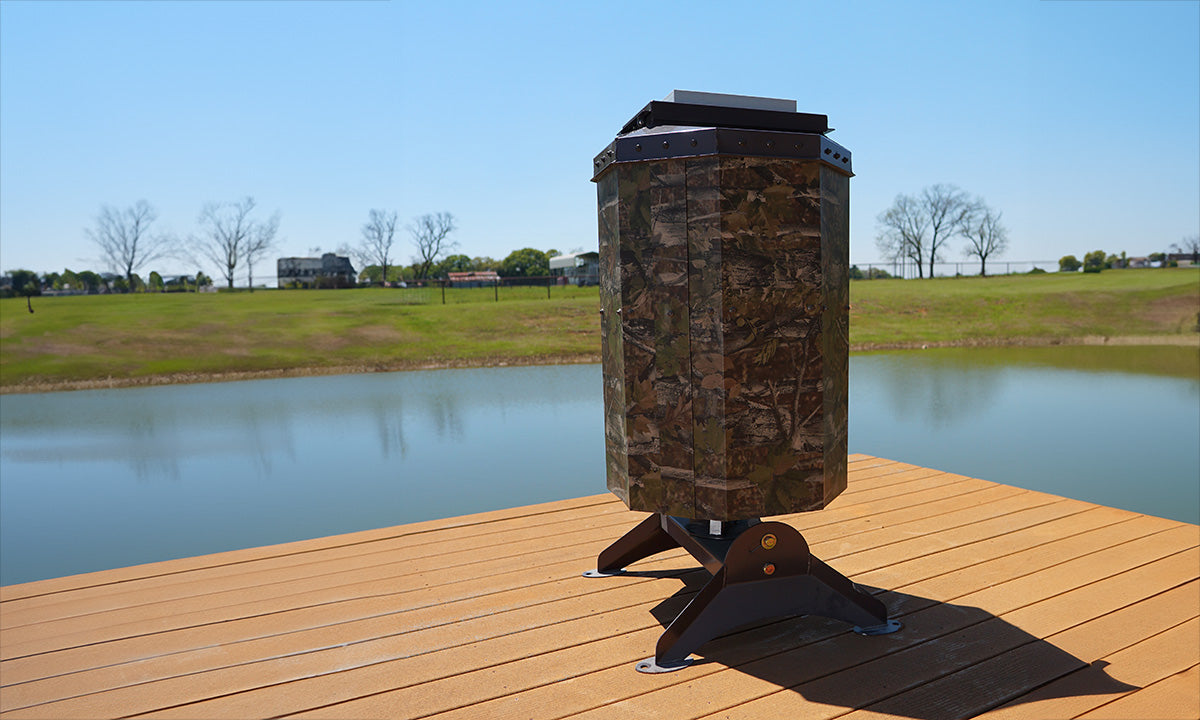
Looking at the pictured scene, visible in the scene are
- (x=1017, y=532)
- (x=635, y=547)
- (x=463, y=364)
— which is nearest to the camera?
(x=635, y=547)

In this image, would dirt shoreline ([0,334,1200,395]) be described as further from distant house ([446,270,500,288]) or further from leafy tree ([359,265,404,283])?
leafy tree ([359,265,404,283])

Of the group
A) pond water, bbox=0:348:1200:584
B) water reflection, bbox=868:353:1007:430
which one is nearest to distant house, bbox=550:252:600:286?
water reflection, bbox=868:353:1007:430

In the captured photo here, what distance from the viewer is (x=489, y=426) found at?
7.18 m

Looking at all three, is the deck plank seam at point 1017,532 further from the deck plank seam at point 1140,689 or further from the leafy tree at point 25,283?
the leafy tree at point 25,283

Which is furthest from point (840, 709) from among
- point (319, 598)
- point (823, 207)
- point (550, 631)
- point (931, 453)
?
point (931, 453)

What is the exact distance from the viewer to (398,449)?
245 inches

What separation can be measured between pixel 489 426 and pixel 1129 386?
812 centimetres

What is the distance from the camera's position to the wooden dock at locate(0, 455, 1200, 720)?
165 centimetres

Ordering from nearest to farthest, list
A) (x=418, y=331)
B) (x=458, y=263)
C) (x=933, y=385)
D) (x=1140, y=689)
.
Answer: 1. (x=1140, y=689)
2. (x=933, y=385)
3. (x=418, y=331)
4. (x=458, y=263)

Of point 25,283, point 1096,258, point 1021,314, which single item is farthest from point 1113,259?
point 25,283

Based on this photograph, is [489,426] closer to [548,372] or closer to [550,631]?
[548,372]

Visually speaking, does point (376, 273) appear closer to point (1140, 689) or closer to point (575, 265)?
point (575, 265)

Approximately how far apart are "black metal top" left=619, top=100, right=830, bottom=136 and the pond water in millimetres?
3199

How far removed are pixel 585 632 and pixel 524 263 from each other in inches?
2491
